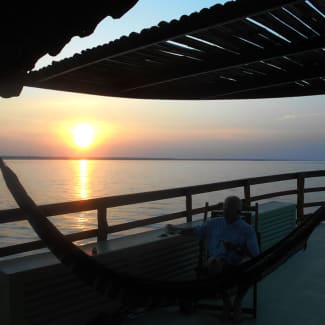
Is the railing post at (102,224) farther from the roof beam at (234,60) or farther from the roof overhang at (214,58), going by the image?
the roof beam at (234,60)

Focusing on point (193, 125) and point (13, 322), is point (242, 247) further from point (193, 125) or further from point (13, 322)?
point (193, 125)

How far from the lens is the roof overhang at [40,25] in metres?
1.38

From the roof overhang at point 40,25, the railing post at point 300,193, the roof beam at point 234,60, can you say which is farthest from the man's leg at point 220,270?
the railing post at point 300,193

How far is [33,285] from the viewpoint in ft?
9.84

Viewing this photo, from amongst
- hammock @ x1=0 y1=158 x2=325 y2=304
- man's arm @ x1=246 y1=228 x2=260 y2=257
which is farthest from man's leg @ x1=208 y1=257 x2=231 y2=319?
hammock @ x1=0 y1=158 x2=325 y2=304

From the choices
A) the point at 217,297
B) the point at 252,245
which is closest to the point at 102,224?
the point at 217,297

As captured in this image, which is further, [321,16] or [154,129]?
[154,129]

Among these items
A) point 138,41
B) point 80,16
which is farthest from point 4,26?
point 138,41

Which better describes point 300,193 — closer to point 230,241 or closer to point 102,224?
point 230,241

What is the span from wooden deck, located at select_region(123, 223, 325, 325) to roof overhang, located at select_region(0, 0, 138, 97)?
9.31 ft

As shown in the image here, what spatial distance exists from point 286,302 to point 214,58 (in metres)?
2.59

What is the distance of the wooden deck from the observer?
381cm

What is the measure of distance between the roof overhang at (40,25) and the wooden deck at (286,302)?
284cm

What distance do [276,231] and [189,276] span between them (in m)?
2.25
